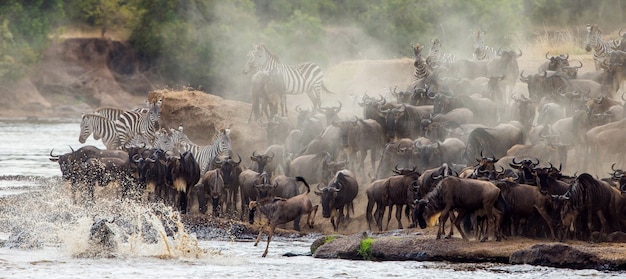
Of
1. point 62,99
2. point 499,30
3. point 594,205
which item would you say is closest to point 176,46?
point 62,99

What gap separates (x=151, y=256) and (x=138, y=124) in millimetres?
14446

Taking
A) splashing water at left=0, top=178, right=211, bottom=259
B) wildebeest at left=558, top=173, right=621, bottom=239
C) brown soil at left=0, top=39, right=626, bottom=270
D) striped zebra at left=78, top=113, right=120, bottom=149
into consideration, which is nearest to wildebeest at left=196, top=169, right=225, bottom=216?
splashing water at left=0, top=178, right=211, bottom=259

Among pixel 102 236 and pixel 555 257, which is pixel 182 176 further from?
pixel 555 257

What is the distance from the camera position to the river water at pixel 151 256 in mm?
16953

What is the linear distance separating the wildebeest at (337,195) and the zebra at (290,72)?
10.1m

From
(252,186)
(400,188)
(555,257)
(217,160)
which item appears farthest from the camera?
(217,160)

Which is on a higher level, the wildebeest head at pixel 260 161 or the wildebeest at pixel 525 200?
the wildebeest head at pixel 260 161

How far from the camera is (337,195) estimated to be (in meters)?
22.4

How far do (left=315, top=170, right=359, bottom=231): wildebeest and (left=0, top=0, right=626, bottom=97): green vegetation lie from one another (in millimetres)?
27730

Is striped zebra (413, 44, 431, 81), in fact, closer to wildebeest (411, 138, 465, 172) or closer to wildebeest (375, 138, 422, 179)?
wildebeest (375, 138, 422, 179)

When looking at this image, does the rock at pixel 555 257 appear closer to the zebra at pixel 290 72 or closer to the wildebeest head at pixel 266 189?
the wildebeest head at pixel 266 189

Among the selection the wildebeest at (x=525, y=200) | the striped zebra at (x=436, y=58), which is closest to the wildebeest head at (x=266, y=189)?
the wildebeest at (x=525, y=200)

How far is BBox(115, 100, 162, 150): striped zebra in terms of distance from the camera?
Result: 108ft

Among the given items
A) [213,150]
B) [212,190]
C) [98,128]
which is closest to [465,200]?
[212,190]
